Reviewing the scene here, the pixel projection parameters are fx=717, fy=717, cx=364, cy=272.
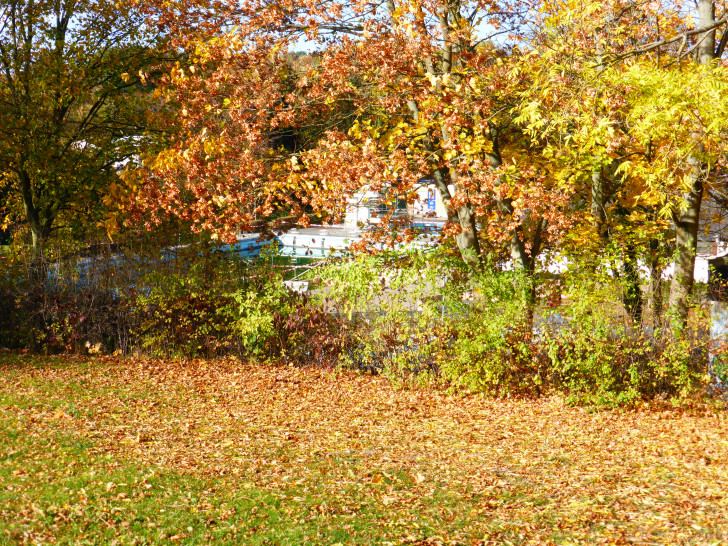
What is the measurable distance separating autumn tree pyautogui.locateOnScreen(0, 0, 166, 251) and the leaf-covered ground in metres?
4.24

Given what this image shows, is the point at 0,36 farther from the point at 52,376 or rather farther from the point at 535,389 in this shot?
the point at 535,389

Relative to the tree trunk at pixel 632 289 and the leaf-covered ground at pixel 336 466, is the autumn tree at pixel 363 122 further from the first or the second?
the leaf-covered ground at pixel 336 466

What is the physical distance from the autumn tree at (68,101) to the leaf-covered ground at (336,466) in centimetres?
424

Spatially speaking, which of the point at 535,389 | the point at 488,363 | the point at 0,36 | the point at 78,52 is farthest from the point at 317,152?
the point at 0,36

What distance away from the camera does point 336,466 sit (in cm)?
665

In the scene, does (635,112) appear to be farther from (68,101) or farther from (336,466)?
(68,101)

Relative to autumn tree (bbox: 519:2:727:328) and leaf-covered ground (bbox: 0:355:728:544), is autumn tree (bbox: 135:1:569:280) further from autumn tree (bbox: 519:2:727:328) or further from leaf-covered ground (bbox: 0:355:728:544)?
leaf-covered ground (bbox: 0:355:728:544)

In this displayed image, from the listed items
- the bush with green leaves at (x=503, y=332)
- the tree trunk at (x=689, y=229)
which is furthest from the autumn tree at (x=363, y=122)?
the tree trunk at (x=689, y=229)

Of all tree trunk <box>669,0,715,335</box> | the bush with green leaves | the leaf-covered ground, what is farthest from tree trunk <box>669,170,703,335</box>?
the leaf-covered ground

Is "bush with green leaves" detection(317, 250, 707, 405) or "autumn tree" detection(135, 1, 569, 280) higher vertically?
"autumn tree" detection(135, 1, 569, 280)

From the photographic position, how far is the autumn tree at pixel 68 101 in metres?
12.6

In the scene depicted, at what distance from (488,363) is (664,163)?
3.24 meters

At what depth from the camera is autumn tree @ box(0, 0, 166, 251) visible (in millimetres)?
12555

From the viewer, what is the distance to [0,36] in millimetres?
12961
